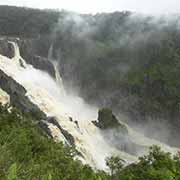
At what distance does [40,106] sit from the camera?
63969mm

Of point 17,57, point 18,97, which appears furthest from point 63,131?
point 17,57

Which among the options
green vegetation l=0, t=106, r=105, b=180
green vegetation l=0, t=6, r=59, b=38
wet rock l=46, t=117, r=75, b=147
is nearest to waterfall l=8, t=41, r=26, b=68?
wet rock l=46, t=117, r=75, b=147

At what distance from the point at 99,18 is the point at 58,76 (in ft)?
150

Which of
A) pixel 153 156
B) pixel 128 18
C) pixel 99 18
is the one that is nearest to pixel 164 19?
pixel 128 18

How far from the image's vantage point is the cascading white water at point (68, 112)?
6094 cm

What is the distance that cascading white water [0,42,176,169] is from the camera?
60938 millimetres

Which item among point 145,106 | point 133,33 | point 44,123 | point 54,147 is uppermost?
point 133,33

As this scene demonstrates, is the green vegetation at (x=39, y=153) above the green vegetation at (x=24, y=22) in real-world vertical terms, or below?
below

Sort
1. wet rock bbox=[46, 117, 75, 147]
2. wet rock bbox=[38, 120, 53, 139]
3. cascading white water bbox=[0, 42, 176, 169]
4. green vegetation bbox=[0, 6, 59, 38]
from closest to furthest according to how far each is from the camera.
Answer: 1. wet rock bbox=[38, 120, 53, 139]
2. wet rock bbox=[46, 117, 75, 147]
3. cascading white water bbox=[0, 42, 176, 169]
4. green vegetation bbox=[0, 6, 59, 38]

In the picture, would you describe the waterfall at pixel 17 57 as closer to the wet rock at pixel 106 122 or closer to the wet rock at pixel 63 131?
the wet rock at pixel 106 122

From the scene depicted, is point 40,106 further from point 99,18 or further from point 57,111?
point 99,18

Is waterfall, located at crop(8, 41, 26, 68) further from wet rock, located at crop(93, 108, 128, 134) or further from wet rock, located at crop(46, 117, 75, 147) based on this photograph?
wet rock, located at crop(46, 117, 75, 147)

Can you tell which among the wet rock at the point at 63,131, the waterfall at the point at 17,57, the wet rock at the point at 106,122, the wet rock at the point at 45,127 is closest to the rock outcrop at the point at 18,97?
the wet rock at the point at 63,131

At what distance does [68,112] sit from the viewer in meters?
75.5
